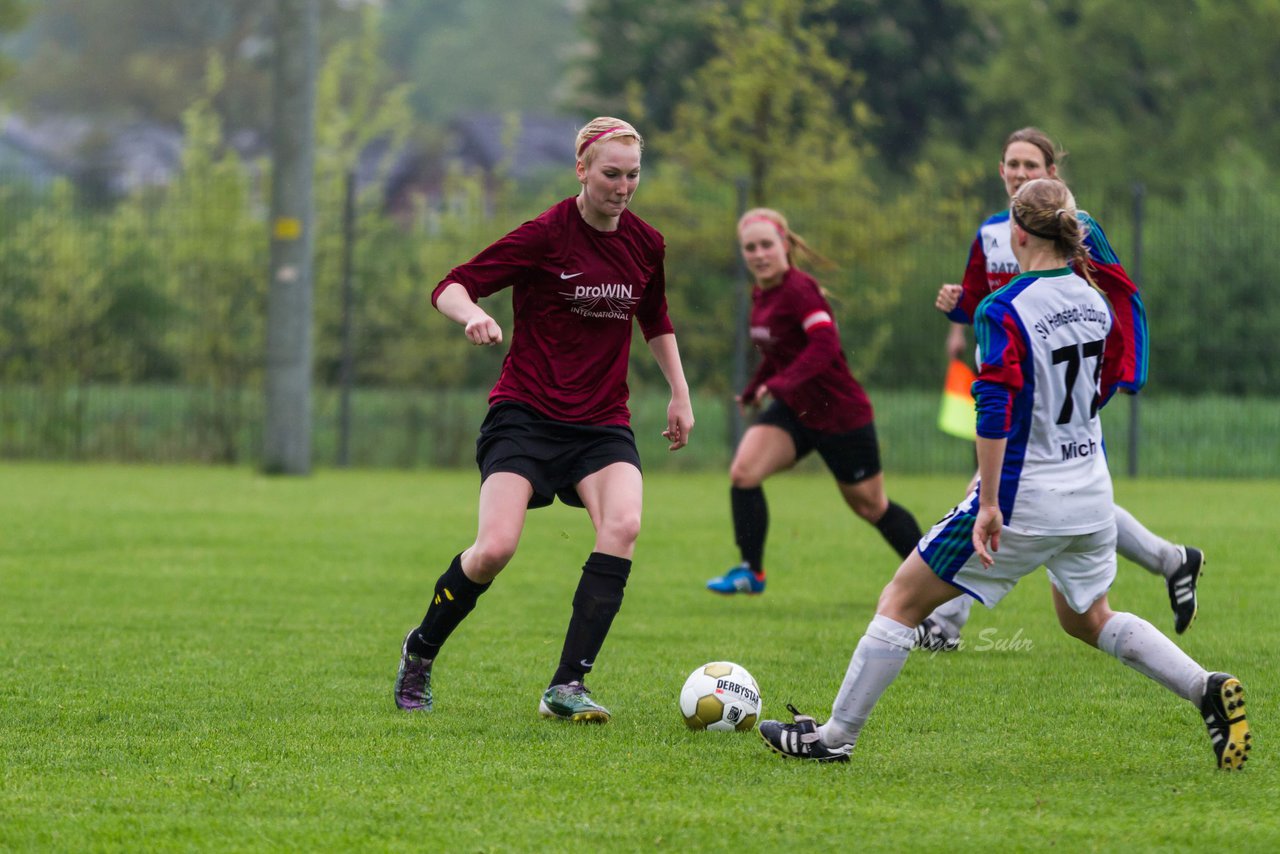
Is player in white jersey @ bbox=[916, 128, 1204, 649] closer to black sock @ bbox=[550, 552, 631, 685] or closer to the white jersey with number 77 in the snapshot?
the white jersey with number 77

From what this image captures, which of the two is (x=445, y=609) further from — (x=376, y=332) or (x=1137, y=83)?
(x=1137, y=83)

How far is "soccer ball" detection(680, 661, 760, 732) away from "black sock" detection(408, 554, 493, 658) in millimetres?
771

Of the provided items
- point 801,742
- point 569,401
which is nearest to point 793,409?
point 569,401

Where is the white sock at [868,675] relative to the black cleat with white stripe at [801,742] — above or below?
above

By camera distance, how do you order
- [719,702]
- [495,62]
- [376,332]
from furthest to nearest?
[495,62] → [376,332] → [719,702]

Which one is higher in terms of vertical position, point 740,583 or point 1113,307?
point 1113,307

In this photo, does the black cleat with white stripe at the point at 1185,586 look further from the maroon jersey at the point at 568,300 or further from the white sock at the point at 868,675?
the maroon jersey at the point at 568,300

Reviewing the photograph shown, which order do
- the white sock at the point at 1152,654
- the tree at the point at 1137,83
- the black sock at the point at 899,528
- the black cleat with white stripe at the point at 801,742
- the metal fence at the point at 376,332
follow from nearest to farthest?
the white sock at the point at 1152,654 < the black cleat with white stripe at the point at 801,742 < the black sock at the point at 899,528 < the metal fence at the point at 376,332 < the tree at the point at 1137,83

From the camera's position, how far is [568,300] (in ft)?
18.8

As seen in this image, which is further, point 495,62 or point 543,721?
point 495,62

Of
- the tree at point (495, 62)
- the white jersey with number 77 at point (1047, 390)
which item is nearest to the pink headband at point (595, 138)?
the white jersey with number 77 at point (1047, 390)

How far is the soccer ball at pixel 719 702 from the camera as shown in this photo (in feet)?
17.8

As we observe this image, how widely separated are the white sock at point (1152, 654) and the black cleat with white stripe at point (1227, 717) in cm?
5

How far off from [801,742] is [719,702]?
0.55m
